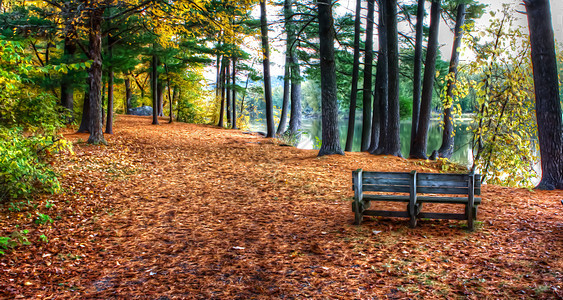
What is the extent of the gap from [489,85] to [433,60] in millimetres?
4130

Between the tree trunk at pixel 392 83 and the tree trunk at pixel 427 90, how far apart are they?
2.56ft

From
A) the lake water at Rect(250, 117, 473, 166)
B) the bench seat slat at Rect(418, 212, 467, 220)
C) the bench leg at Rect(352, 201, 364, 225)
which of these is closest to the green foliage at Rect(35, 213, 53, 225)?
the bench leg at Rect(352, 201, 364, 225)

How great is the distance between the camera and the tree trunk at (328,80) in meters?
10.8

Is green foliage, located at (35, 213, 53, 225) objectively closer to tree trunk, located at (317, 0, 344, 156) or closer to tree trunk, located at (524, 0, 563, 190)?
tree trunk, located at (317, 0, 344, 156)

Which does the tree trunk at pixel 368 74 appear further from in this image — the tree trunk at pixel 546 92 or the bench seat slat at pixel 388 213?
the bench seat slat at pixel 388 213

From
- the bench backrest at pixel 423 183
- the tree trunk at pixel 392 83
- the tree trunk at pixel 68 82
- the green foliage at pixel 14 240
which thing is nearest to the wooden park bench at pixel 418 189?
the bench backrest at pixel 423 183

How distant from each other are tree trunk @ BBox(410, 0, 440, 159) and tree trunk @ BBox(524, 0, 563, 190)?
5.00 m

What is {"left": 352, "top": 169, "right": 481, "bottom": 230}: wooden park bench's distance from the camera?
4.79 m

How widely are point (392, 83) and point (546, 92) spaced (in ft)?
17.0

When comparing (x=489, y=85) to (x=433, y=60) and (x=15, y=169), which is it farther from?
(x=15, y=169)

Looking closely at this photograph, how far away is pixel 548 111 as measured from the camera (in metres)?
6.94

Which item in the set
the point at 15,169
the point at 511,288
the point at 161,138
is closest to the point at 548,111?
the point at 511,288

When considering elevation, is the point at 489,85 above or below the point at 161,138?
above

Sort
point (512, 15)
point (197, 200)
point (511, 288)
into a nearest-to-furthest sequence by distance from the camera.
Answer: point (511, 288) → point (197, 200) → point (512, 15)
